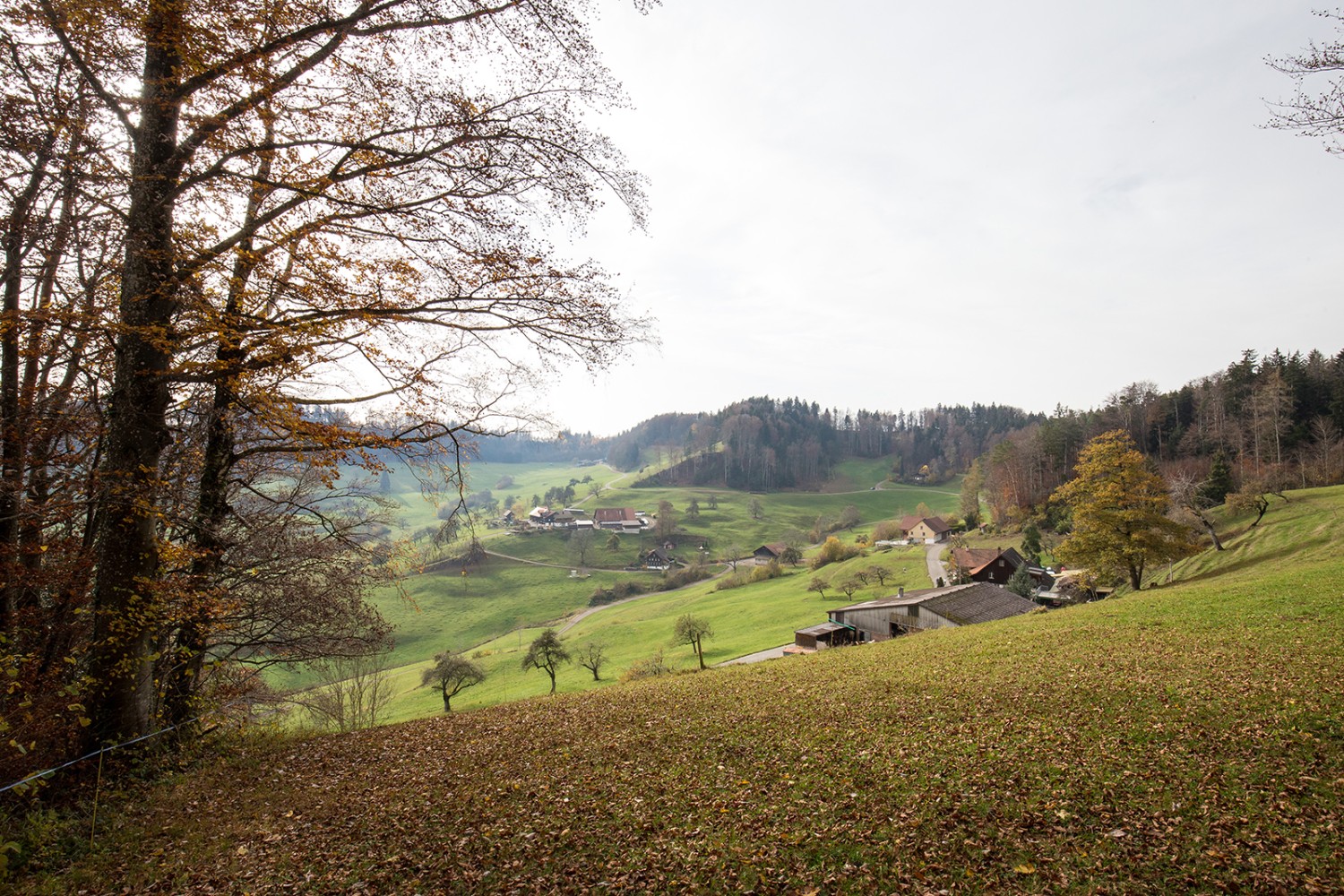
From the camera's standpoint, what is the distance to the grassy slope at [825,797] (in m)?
5.64

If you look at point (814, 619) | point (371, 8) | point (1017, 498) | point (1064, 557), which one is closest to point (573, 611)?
point (814, 619)

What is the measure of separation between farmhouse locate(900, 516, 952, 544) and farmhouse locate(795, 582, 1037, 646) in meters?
49.8

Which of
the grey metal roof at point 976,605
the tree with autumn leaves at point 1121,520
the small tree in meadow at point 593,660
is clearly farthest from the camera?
the small tree in meadow at point 593,660

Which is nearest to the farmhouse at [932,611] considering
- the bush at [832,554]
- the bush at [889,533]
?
the bush at [832,554]

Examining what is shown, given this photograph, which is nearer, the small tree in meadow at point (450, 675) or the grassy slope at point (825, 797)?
the grassy slope at point (825, 797)

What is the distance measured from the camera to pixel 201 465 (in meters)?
9.70

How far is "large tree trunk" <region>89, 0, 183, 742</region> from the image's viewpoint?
7301mm

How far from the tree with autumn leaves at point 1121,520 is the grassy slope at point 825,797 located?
68.3 feet

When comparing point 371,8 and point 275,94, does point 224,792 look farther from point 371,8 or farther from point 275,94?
point 371,8

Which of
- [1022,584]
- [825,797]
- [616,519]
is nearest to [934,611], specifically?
[1022,584]

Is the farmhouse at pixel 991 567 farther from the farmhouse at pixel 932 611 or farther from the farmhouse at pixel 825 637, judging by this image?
the farmhouse at pixel 825 637

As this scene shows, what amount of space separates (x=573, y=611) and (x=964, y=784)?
69.5 metres

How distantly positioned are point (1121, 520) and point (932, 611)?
11320mm

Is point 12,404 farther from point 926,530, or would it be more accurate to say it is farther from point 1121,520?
point 926,530
